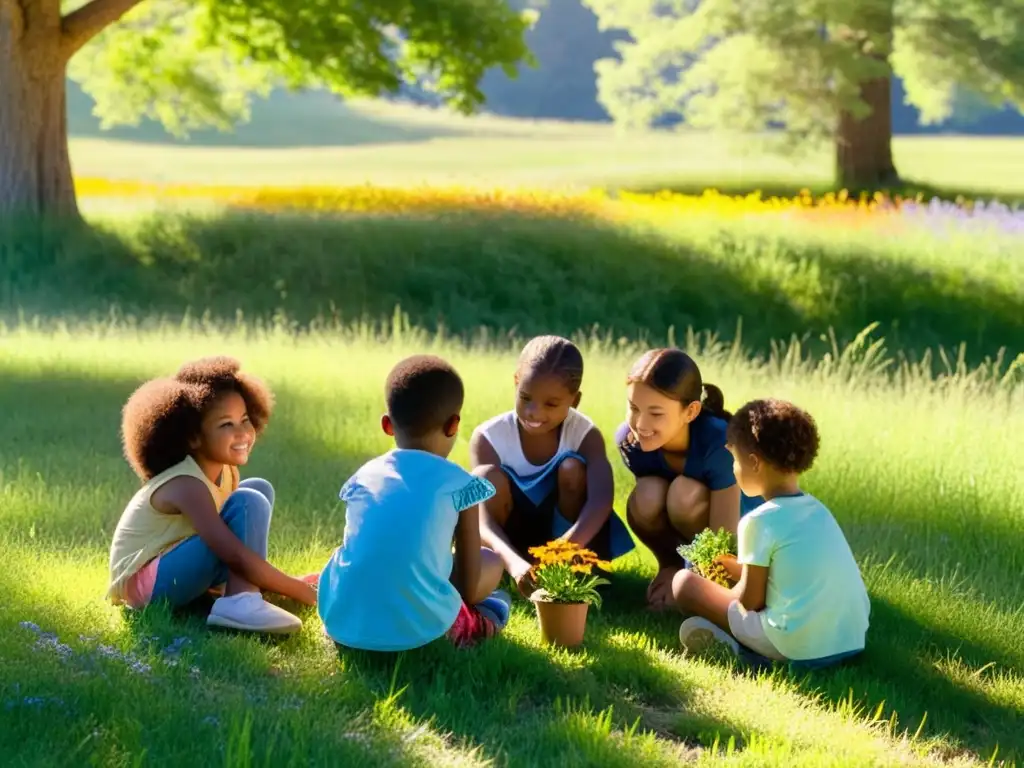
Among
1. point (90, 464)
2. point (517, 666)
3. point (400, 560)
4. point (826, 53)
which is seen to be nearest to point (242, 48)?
point (826, 53)

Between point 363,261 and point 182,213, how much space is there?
2621mm

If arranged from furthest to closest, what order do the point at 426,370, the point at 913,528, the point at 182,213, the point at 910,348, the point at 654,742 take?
the point at 182,213
the point at 910,348
the point at 913,528
the point at 426,370
the point at 654,742

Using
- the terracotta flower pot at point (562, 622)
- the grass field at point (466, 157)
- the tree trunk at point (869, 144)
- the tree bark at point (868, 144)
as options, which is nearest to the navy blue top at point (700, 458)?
the terracotta flower pot at point (562, 622)

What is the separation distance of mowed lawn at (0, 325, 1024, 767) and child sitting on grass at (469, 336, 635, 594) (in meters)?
0.30

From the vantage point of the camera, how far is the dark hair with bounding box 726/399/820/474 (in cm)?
408

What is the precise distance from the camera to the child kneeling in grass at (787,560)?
410 centimetres

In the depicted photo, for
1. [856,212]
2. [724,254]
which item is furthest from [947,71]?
[724,254]

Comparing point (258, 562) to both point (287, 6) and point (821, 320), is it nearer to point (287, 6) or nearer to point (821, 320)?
point (821, 320)

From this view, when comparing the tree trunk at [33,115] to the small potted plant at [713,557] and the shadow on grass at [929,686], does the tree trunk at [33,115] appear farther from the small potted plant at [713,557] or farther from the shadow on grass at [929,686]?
the shadow on grass at [929,686]

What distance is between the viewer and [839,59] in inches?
801

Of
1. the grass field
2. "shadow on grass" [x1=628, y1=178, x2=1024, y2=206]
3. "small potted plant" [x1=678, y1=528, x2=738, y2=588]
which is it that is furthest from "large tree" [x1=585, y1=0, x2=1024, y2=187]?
"small potted plant" [x1=678, y1=528, x2=738, y2=588]

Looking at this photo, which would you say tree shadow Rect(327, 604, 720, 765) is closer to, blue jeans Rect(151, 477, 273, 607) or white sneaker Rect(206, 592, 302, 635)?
white sneaker Rect(206, 592, 302, 635)

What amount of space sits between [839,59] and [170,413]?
1798 centimetres

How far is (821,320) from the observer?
12.9 metres
